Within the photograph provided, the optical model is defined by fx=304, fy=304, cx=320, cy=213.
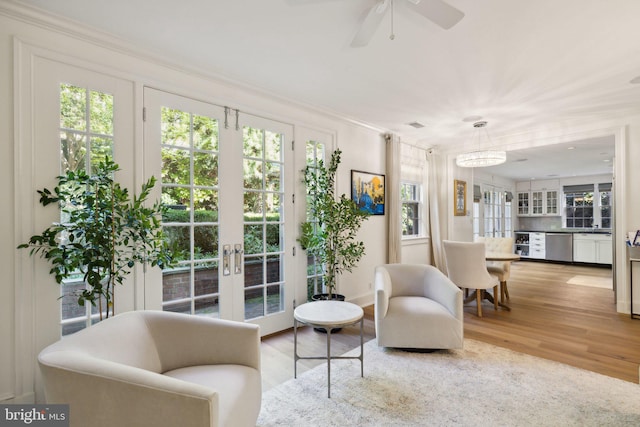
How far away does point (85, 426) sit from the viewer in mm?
1187

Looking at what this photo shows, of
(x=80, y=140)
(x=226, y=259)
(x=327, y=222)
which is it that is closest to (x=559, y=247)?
(x=327, y=222)

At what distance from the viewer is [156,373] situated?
141 cm

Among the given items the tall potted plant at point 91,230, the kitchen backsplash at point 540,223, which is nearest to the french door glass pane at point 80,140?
the tall potted plant at point 91,230

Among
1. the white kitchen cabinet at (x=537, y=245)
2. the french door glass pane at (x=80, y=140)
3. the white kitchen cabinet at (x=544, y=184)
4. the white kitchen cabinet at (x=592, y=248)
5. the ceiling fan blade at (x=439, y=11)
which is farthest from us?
the white kitchen cabinet at (x=544, y=184)

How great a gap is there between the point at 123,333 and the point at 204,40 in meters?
2.12

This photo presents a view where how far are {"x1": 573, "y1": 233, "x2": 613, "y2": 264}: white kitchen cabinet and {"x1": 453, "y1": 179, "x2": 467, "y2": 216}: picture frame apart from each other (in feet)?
14.0

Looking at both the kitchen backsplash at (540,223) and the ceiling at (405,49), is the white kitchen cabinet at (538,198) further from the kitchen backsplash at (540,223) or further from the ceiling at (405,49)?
the ceiling at (405,49)

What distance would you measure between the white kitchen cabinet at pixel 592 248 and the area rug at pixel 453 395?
6955 mm

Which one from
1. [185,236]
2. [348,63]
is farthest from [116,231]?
[348,63]

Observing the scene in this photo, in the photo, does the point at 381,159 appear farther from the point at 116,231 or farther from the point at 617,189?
the point at 116,231

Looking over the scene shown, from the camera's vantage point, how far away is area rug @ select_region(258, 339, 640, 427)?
6.36 feet

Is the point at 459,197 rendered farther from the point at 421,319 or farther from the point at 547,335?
the point at 421,319

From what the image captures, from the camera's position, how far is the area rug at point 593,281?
5.65m

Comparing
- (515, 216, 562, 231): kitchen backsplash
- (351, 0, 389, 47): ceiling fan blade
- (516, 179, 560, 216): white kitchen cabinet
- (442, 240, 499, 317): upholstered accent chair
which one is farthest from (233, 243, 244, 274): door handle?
(516, 179, 560, 216): white kitchen cabinet
